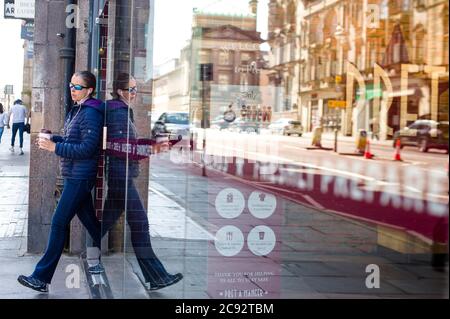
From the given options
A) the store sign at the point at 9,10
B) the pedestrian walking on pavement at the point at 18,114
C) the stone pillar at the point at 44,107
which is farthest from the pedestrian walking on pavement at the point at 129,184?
the store sign at the point at 9,10

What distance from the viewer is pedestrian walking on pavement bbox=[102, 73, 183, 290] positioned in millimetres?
5867

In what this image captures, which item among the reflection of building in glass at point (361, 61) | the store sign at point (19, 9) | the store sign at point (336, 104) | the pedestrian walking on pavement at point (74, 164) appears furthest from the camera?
the store sign at point (19, 9)

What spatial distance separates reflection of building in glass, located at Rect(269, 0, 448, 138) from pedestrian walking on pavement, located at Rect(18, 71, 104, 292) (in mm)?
1576

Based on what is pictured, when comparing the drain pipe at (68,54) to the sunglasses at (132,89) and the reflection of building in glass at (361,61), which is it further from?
the reflection of building in glass at (361,61)

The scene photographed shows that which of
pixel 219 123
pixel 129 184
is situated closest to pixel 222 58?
pixel 219 123

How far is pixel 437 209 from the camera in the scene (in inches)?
145

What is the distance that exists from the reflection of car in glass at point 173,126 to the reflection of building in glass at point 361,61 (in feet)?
2.55

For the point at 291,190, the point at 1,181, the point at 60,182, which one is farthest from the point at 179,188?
the point at 1,181

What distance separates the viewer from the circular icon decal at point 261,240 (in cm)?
533

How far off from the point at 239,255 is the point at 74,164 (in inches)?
65.4

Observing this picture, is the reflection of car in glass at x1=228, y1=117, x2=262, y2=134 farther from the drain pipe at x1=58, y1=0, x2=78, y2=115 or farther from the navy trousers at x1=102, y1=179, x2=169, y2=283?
the drain pipe at x1=58, y1=0, x2=78, y2=115

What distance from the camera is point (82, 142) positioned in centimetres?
597

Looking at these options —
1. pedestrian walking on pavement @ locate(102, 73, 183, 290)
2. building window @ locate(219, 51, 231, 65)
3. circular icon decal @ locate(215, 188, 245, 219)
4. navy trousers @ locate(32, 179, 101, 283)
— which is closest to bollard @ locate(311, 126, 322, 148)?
circular icon decal @ locate(215, 188, 245, 219)

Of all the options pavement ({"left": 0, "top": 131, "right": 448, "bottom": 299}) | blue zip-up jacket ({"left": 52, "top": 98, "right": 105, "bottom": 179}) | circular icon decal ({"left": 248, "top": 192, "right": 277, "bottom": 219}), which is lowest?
pavement ({"left": 0, "top": 131, "right": 448, "bottom": 299})
